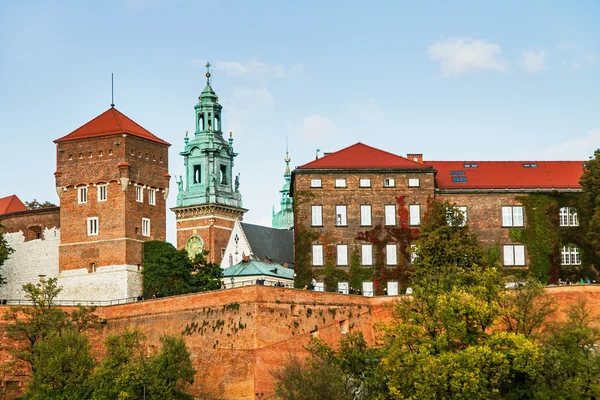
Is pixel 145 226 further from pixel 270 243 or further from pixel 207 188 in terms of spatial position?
pixel 207 188

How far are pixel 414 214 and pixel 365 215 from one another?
9.76ft

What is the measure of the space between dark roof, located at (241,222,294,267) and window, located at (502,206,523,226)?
65.8 feet

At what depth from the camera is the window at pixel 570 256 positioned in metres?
85.6

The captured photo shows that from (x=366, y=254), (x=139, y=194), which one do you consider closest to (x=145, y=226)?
(x=139, y=194)

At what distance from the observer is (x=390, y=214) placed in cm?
8619

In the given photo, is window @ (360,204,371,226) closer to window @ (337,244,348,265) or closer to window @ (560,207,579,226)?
window @ (337,244,348,265)

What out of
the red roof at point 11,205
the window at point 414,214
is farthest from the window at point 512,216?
the red roof at point 11,205

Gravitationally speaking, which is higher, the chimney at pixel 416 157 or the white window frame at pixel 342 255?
→ the chimney at pixel 416 157

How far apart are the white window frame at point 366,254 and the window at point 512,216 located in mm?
8334

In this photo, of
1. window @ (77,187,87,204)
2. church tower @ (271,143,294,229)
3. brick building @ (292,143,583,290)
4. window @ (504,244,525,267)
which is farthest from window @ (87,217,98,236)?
church tower @ (271,143,294,229)

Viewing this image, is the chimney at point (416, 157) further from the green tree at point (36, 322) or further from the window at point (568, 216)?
the green tree at point (36, 322)

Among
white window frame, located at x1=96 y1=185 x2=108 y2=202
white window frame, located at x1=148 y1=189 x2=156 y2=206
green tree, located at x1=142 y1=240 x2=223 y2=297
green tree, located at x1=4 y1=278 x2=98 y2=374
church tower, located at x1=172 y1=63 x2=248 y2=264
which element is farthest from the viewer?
church tower, located at x1=172 y1=63 x2=248 y2=264

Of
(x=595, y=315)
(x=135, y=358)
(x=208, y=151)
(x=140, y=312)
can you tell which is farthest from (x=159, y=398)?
(x=208, y=151)

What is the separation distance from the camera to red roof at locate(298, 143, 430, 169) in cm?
8694
